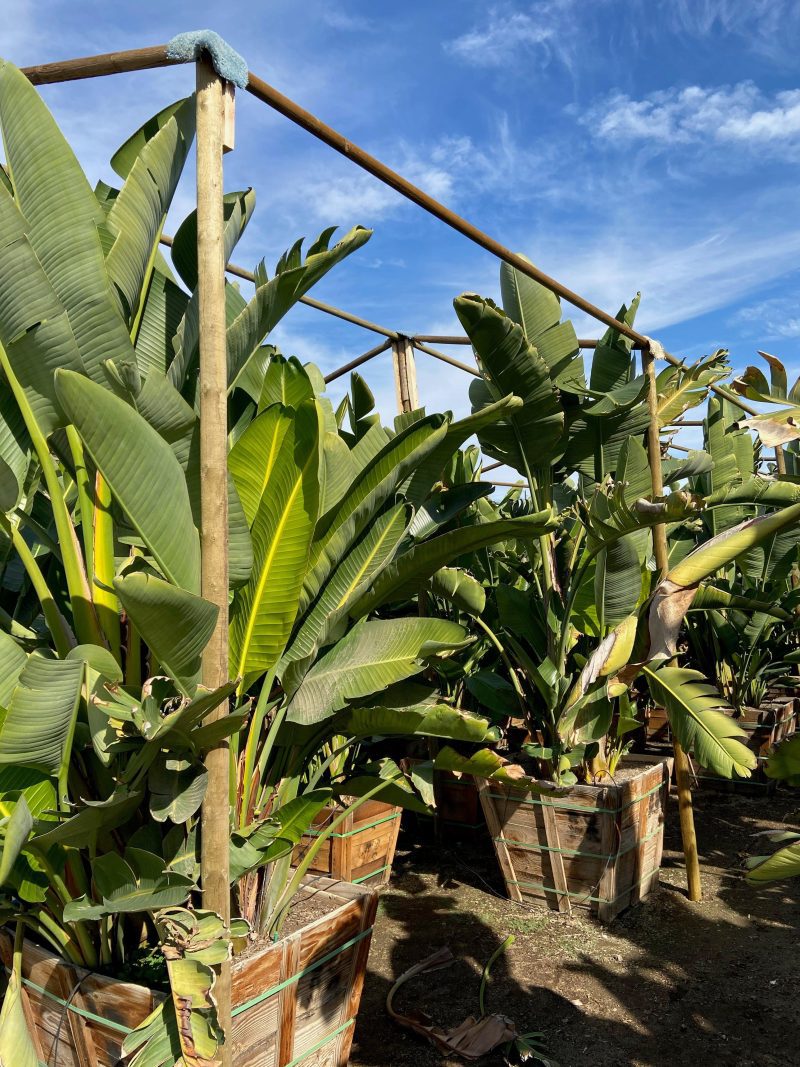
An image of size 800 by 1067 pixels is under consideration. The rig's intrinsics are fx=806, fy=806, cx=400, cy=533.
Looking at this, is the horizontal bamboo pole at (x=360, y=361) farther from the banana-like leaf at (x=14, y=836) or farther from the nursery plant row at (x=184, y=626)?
the banana-like leaf at (x=14, y=836)

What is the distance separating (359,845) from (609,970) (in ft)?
A: 3.90

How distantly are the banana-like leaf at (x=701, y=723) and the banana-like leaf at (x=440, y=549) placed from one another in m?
1.17

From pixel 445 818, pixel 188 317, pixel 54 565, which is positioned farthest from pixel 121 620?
pixel 445 818

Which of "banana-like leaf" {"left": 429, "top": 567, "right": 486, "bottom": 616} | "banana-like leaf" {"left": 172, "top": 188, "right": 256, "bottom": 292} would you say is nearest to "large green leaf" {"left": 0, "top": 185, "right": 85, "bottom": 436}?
"banana-like leaf" {"left": 172, "top": 188, "right": 256, "bottom": 292}

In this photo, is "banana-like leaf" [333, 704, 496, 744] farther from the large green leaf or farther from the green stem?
the large green leaf

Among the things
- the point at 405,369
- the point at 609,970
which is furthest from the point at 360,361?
the point at 609,970

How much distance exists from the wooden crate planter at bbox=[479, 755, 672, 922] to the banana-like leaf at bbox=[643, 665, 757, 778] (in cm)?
55

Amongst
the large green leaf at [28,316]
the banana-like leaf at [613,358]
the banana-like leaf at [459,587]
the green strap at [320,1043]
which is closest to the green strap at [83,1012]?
the green strap at [320,1043]

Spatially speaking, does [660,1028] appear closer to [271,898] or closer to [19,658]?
[271,898]

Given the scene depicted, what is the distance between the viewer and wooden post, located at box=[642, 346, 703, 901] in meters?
3.69

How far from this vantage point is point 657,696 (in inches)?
131

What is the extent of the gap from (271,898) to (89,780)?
63 cm

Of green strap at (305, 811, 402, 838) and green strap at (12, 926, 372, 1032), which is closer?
green strap at (12, 926, 372, 1032)

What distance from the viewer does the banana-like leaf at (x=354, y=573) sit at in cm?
235
